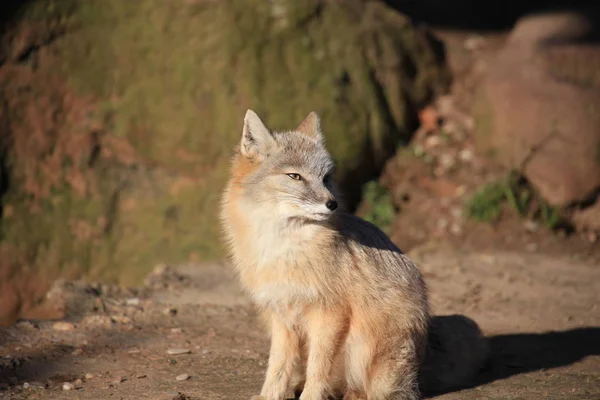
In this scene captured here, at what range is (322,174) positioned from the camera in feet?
17.1

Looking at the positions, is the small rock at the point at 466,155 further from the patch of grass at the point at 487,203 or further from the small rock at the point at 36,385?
the small rock at the point at 36,385

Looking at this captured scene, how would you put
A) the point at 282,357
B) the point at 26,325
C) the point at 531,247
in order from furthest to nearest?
the point at 531,247, the point at 26,325, the point at 282,357

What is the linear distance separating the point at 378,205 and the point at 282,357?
5352 mm

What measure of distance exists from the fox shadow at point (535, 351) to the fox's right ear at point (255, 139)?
2340mm

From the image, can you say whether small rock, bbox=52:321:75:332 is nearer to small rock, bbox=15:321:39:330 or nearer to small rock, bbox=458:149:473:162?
small rock, bbox=15:321:39:330

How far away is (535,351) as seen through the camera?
676 cm

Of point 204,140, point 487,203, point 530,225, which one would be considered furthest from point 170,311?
point 530,225

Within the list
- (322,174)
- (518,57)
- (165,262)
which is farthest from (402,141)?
(322,174)

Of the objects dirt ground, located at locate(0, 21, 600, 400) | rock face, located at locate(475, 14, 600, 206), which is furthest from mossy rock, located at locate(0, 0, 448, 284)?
rock face, located at locate(475, 14, 600, 206)

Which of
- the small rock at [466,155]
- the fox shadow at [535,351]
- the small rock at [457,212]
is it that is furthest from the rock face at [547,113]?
the fox shadow at [535,351]

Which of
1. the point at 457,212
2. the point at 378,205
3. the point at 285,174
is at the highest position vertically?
the point at 285,174

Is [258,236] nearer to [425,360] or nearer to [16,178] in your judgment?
[425,360]

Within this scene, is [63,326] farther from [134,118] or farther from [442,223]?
[442,223]

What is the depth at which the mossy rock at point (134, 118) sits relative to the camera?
977 cm
